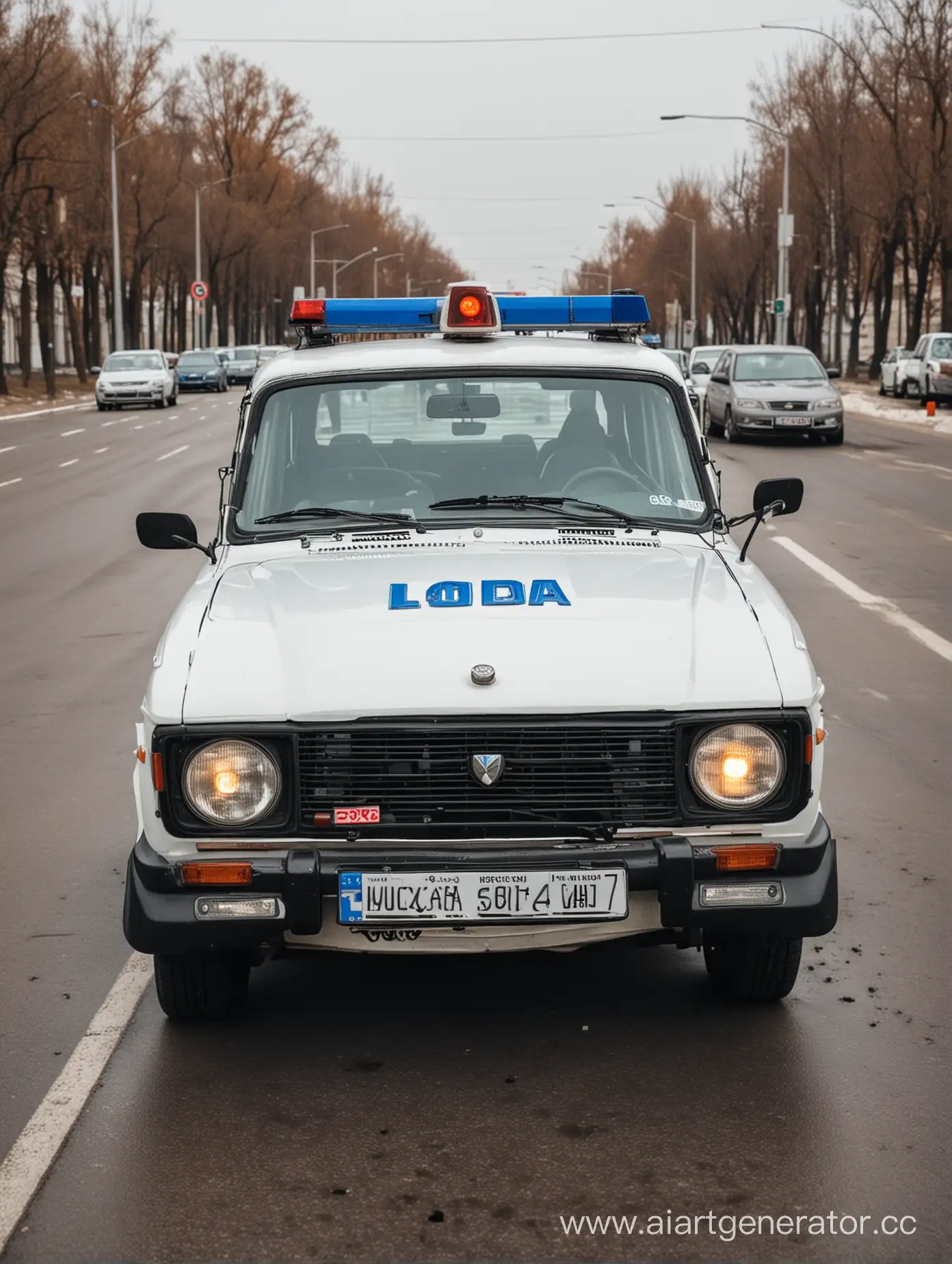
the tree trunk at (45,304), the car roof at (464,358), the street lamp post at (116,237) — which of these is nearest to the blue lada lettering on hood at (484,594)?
the car roof at (464,358)


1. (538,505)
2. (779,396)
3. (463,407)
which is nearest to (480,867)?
(538,505)

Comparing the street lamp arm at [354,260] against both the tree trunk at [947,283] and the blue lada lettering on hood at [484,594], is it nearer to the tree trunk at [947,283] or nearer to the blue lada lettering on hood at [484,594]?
the tree trunk at [947,283]

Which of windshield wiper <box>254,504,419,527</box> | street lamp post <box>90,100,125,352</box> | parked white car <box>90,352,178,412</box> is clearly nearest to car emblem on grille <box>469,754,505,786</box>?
windshield wiper <box>254,504,419,527</box>

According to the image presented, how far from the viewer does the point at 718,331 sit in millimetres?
113000

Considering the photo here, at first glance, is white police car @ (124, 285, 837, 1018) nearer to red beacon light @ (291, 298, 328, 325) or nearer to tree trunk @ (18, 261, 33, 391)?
red beacon light @ (291, 298, 328, 325)

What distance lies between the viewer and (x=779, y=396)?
31.1 metres

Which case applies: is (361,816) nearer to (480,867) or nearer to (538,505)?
(480,867)

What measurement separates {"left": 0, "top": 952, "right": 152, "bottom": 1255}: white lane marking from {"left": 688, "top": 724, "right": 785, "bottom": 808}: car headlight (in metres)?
1.68

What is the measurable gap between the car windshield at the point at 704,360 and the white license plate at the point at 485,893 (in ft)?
121

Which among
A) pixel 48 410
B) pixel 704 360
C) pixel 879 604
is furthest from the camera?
pixel 48 410

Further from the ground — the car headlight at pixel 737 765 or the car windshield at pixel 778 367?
the car headlight at pixel 737 765

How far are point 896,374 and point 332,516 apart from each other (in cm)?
4900

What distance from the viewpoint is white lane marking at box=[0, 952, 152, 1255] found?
3877mm

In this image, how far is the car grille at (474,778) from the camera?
14.3 feet
